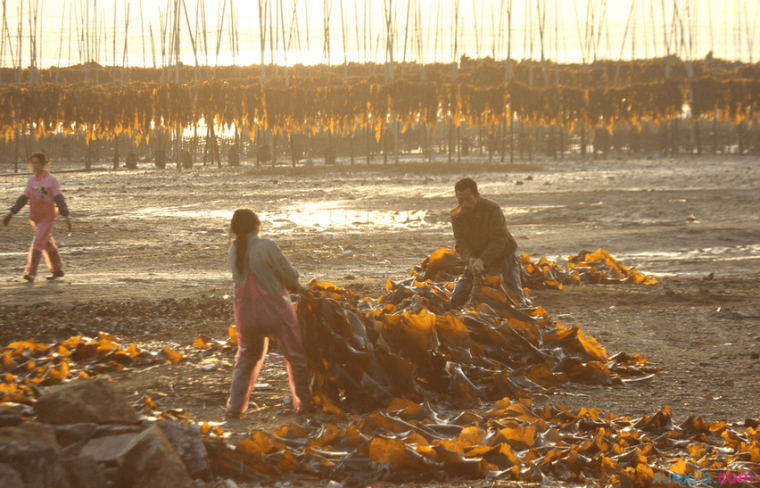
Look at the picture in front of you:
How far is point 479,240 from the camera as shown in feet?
25.7

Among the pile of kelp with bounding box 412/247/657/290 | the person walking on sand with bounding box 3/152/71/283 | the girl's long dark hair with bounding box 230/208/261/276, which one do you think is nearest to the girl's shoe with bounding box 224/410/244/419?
the girl's long dark hair with bounding box 230/208/261/276

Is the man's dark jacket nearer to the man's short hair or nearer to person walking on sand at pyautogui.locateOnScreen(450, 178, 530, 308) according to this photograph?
person walking on sand at pyautogui.locateOnScreen(450, 178, 530, 308)

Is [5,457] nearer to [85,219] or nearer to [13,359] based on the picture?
[13,359]

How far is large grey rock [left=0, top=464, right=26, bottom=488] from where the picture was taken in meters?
3.35

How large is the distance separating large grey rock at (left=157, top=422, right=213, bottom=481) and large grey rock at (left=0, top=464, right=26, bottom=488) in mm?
790

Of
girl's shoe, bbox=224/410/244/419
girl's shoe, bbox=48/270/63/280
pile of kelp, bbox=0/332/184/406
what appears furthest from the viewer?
girl's shoe, bbox=48/270/63/280

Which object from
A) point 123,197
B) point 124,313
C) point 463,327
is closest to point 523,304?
point 463,327

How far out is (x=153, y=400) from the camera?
18.4ft

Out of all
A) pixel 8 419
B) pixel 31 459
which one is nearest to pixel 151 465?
pixel 31 459

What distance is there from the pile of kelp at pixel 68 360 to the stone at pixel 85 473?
217 centimetres

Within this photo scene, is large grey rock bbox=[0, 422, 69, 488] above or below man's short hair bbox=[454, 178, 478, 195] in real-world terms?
below

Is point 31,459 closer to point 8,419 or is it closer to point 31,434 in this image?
point 31,434

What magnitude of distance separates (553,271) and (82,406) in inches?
313

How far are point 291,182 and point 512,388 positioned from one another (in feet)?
80.7
